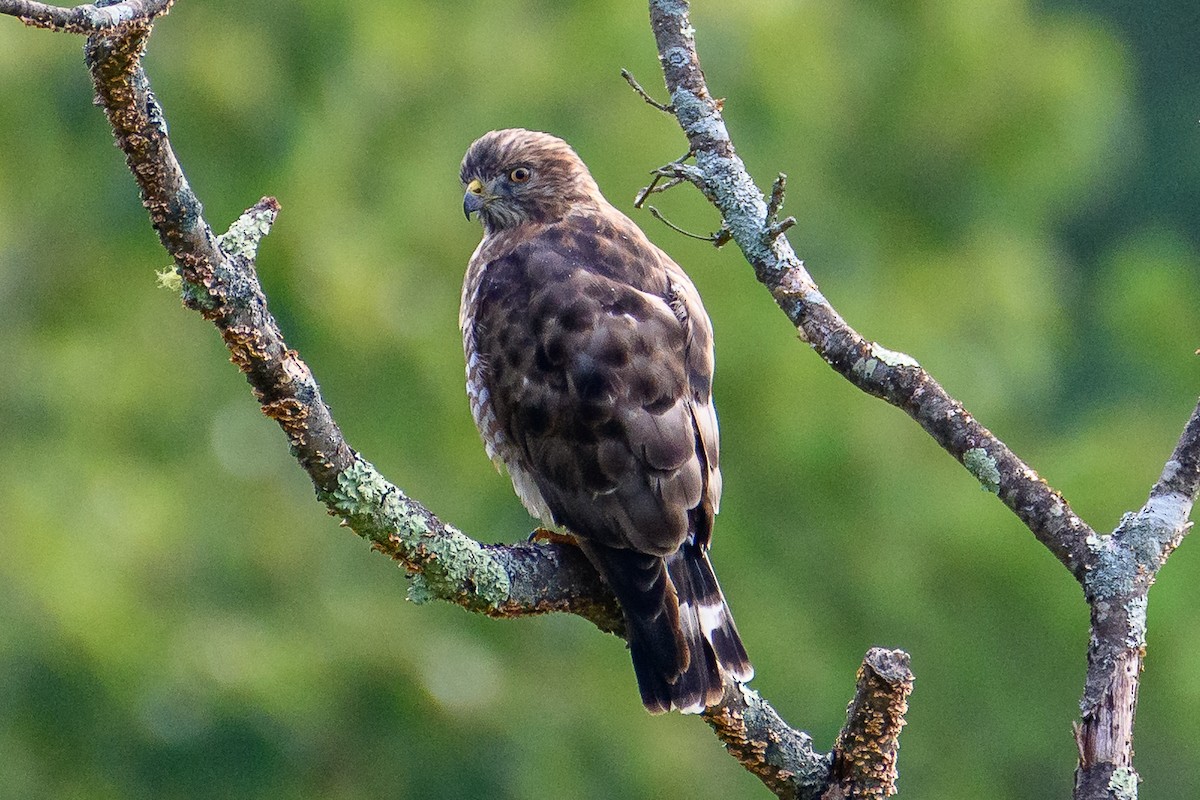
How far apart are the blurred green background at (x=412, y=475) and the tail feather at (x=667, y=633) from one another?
3354 millimetres

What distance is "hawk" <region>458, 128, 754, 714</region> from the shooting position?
3.51 metres

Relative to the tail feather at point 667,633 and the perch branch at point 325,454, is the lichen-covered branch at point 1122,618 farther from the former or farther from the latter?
the tail feather at point 667,633

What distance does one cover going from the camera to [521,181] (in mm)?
4691

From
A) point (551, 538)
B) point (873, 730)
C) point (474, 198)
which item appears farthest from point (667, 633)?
point (474, 198)

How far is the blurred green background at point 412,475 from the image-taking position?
6.73 m

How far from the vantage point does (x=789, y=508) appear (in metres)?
7.79

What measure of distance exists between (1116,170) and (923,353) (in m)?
4.60

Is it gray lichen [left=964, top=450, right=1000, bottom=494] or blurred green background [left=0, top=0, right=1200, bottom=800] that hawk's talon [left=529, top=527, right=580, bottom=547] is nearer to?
gray lichen [left=964, top=450, right=1000, bottom=494]

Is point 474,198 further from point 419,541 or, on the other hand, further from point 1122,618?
point 1122,618

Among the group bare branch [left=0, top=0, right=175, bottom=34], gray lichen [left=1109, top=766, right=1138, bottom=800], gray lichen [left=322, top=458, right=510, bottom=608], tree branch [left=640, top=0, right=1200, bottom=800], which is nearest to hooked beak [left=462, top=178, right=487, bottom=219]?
tree branch [left=640, top=0, right=1200, bottom=800]

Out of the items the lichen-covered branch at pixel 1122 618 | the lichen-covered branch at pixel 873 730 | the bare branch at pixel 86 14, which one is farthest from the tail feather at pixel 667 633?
the bare branch at pixel 86 14

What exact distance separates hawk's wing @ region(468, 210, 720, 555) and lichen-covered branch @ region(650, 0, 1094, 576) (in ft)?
1.46

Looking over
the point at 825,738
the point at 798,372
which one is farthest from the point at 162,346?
the point at 825,738

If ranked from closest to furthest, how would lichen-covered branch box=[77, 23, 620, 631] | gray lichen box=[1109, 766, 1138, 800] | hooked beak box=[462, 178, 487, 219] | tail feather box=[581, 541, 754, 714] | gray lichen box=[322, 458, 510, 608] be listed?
1. lichen-covered branch box=[77, 23, 620, 631]
2. gray lichen box=[1109, 766, 1138, 800]
3. gray lichen box=[322, 458, 510, 608]
4. tail feather box=[581, 541, 754, 714]
5. hooked beak box=[462, 178, 487, 219]
